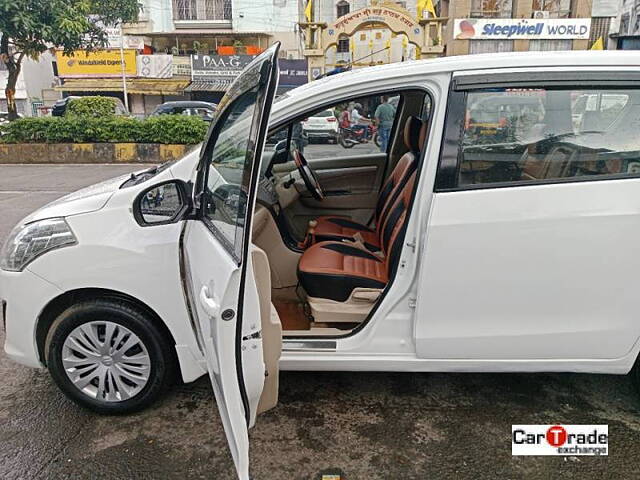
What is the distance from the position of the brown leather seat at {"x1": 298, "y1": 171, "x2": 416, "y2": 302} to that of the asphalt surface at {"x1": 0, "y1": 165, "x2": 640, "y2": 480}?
0.56 m

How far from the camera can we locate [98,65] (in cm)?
2817

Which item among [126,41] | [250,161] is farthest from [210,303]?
[126,41]

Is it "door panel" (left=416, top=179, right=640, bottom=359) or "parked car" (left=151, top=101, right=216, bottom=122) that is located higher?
"parked car" (left=151, top=101, right=216, bottom=122)

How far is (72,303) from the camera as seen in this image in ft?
8.18

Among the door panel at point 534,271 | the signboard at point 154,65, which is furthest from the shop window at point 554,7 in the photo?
the door panel at point 534,271

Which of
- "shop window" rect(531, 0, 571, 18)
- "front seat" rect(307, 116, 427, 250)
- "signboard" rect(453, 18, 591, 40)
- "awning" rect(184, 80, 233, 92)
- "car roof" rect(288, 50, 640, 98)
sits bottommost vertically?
"front seat" rect(307, 116, 427, 250)

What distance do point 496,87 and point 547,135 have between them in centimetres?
33

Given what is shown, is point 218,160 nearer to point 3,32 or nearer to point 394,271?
point 394,271

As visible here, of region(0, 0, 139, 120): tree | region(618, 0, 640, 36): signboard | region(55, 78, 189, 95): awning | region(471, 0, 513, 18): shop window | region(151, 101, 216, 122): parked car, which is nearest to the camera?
region(0, 0, 139, 120): tree

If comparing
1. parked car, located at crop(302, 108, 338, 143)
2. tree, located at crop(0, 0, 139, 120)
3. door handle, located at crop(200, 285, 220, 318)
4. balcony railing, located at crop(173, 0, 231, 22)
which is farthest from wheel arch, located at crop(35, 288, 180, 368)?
balcony railing, located at crop(173, 0, 231, 22)

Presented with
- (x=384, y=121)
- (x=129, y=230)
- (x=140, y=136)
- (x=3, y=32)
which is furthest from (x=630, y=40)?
(x=129, y=230)

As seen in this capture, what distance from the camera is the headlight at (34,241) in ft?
7.99

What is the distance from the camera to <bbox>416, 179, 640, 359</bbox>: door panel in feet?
7.23

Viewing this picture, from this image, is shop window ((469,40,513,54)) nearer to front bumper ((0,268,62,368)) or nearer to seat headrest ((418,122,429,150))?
seat headrest ((418,122,429,150))
